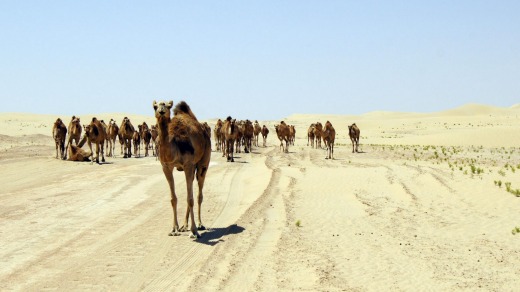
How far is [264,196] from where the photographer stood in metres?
17.2

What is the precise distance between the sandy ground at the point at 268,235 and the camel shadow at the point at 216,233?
0.04 m

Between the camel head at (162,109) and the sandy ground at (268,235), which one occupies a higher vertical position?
the camel head at (162,109)

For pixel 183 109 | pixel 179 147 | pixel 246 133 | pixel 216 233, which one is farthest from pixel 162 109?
pixel 246 133

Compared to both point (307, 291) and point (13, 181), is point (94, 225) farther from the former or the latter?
point (13, 181)

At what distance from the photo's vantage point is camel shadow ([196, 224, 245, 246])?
11.4 m

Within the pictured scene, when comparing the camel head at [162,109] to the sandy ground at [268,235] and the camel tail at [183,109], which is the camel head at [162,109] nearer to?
the camel tail at [183,109]

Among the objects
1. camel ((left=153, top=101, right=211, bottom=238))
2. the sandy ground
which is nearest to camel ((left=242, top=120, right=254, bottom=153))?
Answer: the sandy ground

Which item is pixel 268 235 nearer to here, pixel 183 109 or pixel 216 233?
pixel 216 233

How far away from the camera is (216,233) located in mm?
12188

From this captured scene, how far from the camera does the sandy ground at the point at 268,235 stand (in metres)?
8.93

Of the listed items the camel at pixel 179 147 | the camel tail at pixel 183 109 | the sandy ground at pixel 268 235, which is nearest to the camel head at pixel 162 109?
the camel at pixel 179 147

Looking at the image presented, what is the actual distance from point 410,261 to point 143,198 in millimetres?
9379

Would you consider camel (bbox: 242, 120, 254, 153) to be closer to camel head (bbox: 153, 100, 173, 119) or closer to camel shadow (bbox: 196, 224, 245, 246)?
camel shadow (bbox: 196, 224, 245, 246)

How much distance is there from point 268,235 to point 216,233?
1108mm
